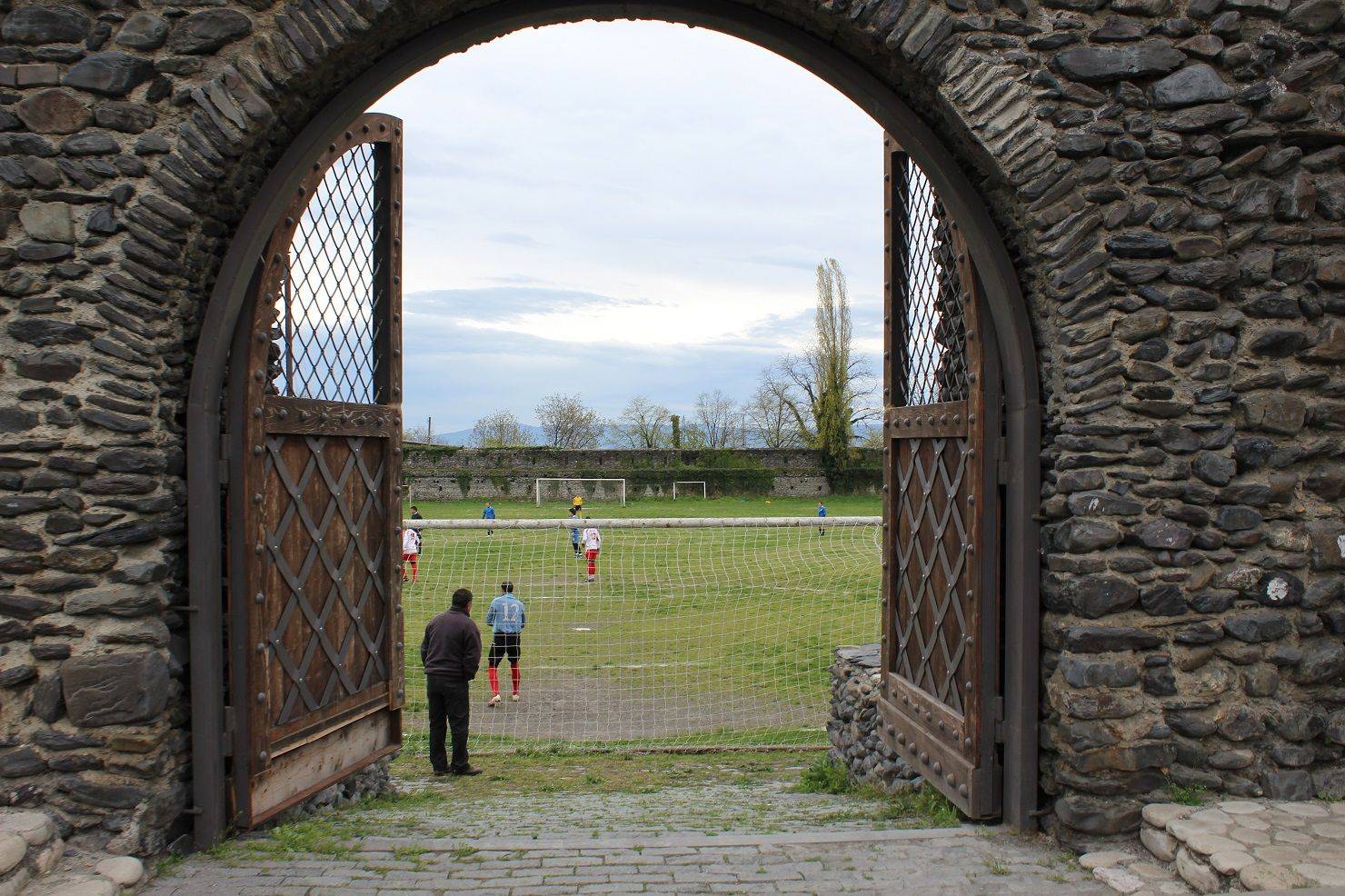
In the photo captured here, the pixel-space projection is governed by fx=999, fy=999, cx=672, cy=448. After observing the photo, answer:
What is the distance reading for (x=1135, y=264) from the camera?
12.6ft

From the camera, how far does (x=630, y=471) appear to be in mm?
28516

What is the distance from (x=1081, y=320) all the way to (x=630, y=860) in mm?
2771

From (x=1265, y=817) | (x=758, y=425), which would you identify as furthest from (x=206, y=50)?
(x=758, y=425)

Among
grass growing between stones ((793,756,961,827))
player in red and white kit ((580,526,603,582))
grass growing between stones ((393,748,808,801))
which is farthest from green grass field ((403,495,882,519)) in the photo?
grass growing between stones ((793,756,961,827))

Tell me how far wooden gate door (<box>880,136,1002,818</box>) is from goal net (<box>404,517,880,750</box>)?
2.99m

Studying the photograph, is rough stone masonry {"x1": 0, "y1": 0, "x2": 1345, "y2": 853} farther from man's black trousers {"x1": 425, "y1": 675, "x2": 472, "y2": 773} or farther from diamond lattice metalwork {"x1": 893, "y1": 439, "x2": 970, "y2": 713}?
man's black trousers {"x1": 425, "y1": 675, "x2": 472, "y2": 773}

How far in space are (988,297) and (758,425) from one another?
35.8 m

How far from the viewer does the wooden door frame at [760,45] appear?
13.0 feet

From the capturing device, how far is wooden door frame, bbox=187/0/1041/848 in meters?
3.96

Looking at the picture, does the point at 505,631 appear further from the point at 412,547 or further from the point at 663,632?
the point at 412,547

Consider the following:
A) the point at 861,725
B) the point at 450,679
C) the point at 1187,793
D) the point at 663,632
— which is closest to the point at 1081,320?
the point at 1187,793

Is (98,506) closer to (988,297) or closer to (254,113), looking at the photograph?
(254,113)

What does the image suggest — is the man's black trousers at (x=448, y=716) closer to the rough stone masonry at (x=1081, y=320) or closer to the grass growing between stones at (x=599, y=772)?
the grass growing between stones at (x=599, y=772)

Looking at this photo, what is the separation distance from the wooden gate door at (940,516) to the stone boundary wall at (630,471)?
22.5 metres
